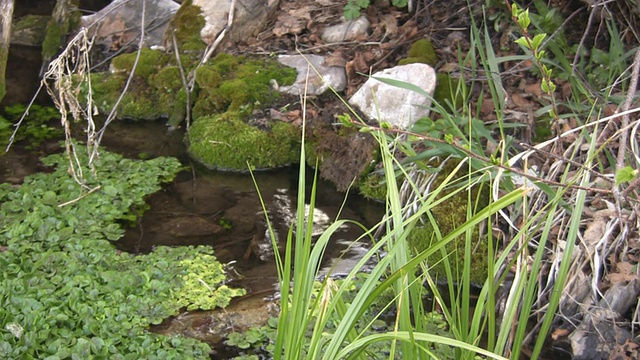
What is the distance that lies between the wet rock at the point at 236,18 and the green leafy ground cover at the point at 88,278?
189 cm

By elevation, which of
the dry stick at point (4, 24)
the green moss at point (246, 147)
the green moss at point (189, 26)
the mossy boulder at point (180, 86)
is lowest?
the green moss at point (246, 147)

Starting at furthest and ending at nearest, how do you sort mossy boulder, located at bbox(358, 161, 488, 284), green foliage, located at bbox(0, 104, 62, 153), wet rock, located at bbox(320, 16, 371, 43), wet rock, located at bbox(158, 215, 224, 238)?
1. wet rock, located at bbox(320, 16, 371, 43)
2. green foliage, located at bbox(0, 104, 62, 153)
3. wet rock, located at bbox(158, 215, 224, 238)
4. mossy boulder, located at bbox(358, 161, 488, 284)

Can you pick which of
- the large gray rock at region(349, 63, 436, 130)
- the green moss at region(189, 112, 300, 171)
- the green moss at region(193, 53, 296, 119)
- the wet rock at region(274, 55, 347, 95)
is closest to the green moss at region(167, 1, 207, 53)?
the green moss at region(193, 53, 296, 119)

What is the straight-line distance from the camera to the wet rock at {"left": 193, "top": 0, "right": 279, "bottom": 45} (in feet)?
21.4

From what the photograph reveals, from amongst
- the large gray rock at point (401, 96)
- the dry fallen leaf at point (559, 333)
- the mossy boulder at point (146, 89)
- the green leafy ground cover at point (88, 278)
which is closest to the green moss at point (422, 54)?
the large gray rock at point (401, 96)

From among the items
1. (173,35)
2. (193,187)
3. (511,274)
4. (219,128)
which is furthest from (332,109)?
(511,274)

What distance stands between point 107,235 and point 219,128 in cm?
144

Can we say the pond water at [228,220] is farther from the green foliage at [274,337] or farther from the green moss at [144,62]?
the green moss at [144,62]

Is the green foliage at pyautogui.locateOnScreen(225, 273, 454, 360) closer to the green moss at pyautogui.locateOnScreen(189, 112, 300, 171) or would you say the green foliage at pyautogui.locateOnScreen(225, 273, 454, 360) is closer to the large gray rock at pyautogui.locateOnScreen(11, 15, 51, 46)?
the green moss at pyautogui.locateOnScreen(189, 112, 300, 171)

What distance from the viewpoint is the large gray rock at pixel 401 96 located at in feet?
16.8

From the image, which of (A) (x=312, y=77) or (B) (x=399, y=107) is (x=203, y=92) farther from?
(B) (x=399, y=107)

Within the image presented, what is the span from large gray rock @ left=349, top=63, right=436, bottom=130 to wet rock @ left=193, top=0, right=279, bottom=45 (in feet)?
5.57

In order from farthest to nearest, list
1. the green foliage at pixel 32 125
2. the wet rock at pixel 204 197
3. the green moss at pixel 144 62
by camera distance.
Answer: the green moss at pixel 144 62 < the green foliage at pixel 32 125 < the wet rock at pixel 204 197

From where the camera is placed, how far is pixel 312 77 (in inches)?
231
